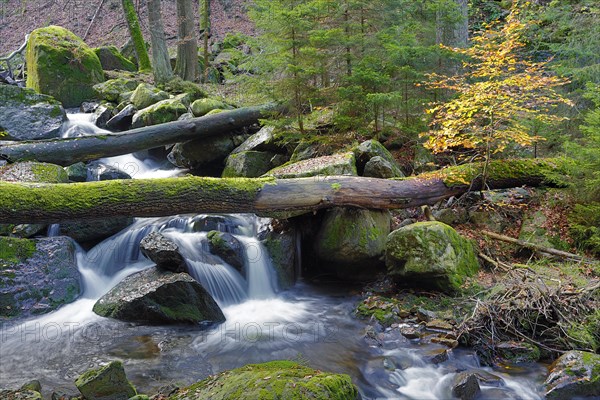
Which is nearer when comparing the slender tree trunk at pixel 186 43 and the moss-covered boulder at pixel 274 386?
the moss-covered boulder at pixel 274 386

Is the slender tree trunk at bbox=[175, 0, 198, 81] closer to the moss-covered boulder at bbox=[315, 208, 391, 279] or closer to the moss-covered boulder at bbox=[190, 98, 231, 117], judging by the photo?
the moss-covered boulder at bbox=[190, 98, 231, 117]

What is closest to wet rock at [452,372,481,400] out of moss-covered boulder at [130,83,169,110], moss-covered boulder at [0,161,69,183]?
moss-covered boulder at [0,161,69,183]

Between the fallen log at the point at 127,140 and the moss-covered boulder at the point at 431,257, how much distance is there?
4627mm

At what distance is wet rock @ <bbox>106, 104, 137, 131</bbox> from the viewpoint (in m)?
12.9

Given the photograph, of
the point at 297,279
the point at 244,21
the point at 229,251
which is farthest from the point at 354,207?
the point at 244,21

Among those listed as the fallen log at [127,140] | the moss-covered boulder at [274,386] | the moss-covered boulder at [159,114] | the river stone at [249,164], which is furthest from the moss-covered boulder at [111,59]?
the moss-covered boulder at [274,386]

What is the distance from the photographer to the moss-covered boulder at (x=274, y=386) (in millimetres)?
3516

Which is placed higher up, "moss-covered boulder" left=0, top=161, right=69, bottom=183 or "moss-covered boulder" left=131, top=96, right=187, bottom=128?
"moss-covered boulder" left=131, top=96, right=187, bottom=128

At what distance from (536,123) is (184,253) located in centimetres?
728

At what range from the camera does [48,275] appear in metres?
7.10

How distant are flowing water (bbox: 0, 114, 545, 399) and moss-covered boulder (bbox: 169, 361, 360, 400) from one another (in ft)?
3.89

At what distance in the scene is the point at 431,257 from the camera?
663 cm

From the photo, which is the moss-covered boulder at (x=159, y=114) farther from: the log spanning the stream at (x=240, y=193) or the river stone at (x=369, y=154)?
the log spanning the stream at (x=240, y=193)

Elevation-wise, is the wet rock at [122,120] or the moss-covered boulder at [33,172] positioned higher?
the wet rock at [122,120]
